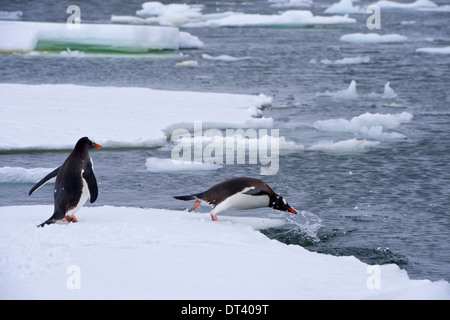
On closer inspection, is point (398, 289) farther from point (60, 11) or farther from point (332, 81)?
point (60, 11)

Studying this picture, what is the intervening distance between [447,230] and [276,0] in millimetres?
35807

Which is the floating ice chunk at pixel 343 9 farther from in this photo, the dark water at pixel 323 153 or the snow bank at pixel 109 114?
the snow bank at pixel 109 114

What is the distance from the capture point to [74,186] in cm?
684

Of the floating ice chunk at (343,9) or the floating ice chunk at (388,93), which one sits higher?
the floating ice chunk at (343,9)

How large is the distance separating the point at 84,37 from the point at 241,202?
15.7 metres

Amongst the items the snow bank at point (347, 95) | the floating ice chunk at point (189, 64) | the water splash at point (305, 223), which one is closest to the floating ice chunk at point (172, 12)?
the floating ice chunk at point (189, 64)

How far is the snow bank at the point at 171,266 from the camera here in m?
5.07

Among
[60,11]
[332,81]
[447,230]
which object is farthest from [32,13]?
[447,230]

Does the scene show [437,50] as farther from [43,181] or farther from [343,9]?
[43,181]

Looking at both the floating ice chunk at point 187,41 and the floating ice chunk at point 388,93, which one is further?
the floating ice chunk at point 187,41

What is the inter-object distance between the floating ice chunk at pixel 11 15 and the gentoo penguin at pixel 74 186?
2501 centimetres

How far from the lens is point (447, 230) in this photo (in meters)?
7.61

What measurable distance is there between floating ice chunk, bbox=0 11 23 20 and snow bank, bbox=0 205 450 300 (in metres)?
25.3

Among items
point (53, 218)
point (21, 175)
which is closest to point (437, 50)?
point (21, 175)
